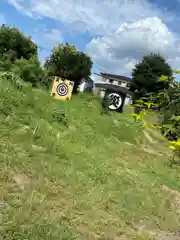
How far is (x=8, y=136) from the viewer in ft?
34.3

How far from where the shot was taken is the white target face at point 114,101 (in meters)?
26.3

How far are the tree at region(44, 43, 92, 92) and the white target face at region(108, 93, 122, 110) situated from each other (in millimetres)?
3525

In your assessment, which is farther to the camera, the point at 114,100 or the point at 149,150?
the point at 114,100

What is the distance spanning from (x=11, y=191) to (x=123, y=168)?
6.37 meters

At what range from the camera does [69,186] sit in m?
8.39

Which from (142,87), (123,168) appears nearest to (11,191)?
(123,168)

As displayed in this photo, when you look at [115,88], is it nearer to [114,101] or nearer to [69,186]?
[114,101]

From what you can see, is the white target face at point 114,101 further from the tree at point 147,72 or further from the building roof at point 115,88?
the tree at point 147,72

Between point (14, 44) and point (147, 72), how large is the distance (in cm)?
1879

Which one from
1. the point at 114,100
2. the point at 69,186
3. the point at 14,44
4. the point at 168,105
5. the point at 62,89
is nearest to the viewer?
the point at 168,105

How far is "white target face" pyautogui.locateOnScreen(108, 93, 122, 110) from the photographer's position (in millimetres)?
26312

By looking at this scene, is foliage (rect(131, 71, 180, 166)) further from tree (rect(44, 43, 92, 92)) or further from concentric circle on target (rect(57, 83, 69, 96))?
tree (rect(44, 43, 92, 92))

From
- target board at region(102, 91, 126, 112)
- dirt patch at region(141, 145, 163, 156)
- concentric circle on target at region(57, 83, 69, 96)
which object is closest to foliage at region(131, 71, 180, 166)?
dirt patch at region(141, 145, 163, 156)

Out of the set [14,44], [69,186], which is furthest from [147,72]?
[69,186]
